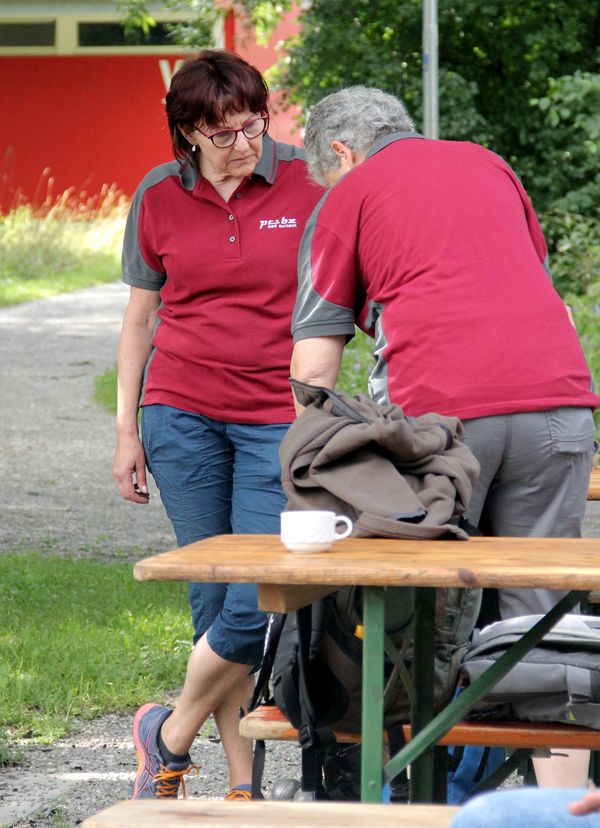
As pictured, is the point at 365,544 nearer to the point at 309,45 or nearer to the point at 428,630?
the point at 428,630

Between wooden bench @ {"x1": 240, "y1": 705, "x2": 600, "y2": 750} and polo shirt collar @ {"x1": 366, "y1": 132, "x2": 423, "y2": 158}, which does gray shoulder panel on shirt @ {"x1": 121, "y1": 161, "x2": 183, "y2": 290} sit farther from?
wooden bench @ {"x1": 240, "y1": 705, "x2": 600, "y2": 750}

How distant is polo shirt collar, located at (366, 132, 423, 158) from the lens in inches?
137

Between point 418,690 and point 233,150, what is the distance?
1.50 metres

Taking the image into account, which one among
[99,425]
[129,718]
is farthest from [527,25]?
[129,718]

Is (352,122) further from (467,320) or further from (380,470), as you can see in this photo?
(380,470)

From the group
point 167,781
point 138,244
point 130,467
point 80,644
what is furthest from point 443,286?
point 80,644

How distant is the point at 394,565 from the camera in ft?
8.14

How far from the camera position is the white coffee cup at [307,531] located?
8.63 feet

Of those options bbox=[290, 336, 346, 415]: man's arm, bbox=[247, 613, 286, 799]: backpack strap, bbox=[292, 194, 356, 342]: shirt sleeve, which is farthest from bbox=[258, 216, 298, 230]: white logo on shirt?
bbox=[247, 613, 286, 799]: backpack strap

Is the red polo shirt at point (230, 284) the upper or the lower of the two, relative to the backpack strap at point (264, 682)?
upper

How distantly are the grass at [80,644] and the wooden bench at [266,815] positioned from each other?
205cm

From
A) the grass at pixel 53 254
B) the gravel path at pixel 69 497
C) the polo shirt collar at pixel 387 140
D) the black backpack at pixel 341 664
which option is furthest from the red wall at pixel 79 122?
the black backpack at pixel 341 664

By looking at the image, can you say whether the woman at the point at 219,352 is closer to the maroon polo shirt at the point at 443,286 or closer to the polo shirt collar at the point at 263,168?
the polo shirt collar at the point at 263,168

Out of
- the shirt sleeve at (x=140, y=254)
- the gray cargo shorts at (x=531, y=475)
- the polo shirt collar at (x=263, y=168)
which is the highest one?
the polo shirt collar at (x=263, y=168)
